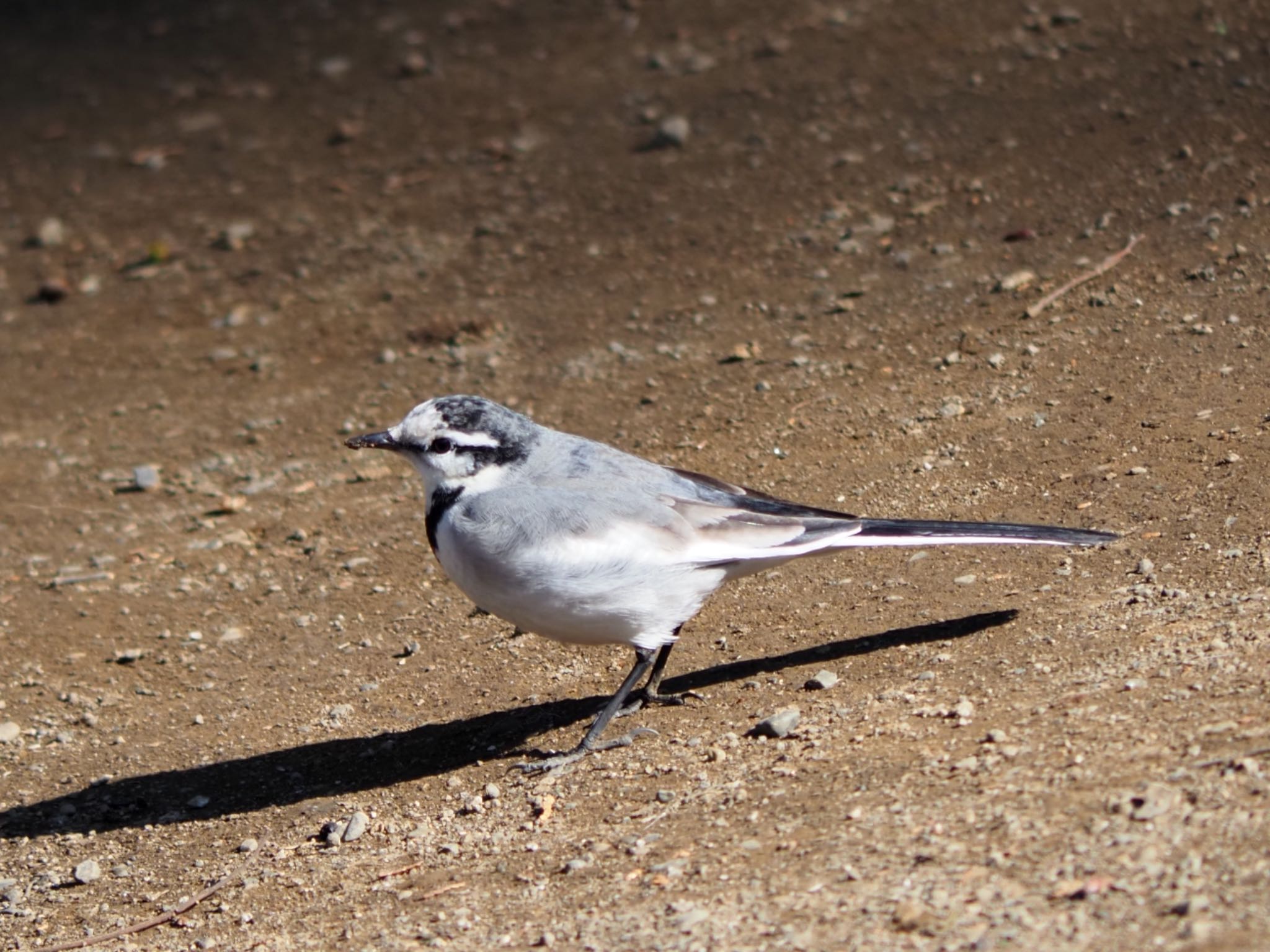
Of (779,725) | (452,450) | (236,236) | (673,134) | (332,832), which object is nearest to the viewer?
(779,725)

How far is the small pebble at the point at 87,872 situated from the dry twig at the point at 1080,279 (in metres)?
5.10

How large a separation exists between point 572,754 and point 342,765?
938mm

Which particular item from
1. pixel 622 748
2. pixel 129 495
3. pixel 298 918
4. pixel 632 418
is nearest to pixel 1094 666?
pixel 622 748

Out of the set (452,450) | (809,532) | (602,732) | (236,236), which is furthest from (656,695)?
(236,236)

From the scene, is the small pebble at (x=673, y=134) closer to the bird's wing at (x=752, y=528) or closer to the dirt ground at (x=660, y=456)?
the dirt ground at (x=660, y=456)

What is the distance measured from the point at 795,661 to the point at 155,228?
293 inches

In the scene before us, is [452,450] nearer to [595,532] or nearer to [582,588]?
[595,532]

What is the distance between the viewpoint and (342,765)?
17.8ft

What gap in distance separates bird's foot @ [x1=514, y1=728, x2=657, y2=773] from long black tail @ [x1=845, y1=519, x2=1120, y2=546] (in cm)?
101

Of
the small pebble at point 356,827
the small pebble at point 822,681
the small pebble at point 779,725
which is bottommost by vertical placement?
the small pebble at point 356,827

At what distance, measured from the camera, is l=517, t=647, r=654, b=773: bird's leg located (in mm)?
5062

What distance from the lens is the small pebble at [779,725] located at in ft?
15.8

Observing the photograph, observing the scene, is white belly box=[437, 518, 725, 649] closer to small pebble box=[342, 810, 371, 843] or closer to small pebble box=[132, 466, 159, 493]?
small pebble box=[342, 810, 371, 843]

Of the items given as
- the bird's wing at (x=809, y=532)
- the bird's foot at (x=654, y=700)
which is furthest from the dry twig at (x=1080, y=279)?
the bird's foot at (x=654, y=700)
